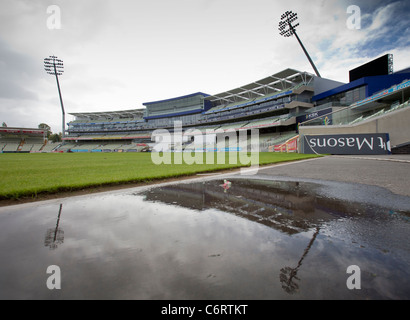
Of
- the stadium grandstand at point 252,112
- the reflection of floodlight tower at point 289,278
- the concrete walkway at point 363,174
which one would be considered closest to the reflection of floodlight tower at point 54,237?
the reflection of floodlight tower at point 289,278

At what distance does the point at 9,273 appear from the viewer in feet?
5.15

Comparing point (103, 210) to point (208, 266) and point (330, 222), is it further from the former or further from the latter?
point (330, 222)

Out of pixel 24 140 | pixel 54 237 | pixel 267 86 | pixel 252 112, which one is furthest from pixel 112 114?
pixel 54 237

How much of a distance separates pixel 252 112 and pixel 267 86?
6837mm

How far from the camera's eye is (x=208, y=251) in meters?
1.92

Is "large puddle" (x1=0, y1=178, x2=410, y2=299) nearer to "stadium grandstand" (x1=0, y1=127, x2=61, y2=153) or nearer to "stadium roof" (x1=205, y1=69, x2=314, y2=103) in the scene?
"stadium roof" (x1=205, y1=69, x2=314, y2=103)

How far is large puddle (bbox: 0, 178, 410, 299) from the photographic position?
1.36m

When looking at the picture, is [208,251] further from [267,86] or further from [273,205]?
[267,86]

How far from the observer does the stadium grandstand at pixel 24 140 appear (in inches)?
2336

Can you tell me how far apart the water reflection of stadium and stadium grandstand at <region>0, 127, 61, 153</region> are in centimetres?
7710

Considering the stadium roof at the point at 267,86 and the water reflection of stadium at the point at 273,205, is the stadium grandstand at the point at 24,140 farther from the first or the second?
the water reflection of stadium at the point at 273,205

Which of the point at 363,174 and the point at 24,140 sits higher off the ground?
the point at 24,140

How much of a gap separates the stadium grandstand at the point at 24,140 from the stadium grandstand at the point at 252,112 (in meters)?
5.82

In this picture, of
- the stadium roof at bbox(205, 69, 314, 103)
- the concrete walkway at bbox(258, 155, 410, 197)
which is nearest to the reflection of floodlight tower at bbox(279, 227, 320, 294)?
the concrete walkway at bbox(258, 155, 410, 197)
